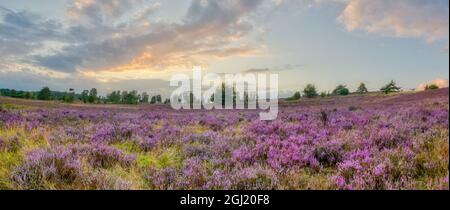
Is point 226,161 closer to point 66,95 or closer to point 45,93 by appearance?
point 45,93

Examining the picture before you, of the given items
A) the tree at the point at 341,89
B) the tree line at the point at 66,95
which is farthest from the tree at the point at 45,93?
the tree at the point at 341,89

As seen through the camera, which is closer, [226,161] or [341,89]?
A: [226,161]

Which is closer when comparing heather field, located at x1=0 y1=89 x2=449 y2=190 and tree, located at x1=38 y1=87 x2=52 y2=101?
heather field, located at x1=0 y1=89 x2=449 y2=190

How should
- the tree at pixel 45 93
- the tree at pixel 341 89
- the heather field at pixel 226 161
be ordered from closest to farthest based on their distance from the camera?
the heather field at pixel 226 161
the tree at pixel 45 93
the tree at pixel 341 89

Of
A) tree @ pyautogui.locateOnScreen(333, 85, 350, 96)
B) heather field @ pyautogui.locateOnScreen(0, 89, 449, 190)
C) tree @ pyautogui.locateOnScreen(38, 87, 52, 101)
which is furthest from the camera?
tree @ pyautogui.locateOnScreen(333, 85, 350, 96)

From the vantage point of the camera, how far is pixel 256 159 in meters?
5.09

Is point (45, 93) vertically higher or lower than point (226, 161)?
higher

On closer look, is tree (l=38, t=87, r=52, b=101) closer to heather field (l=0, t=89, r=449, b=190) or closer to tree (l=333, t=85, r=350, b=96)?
heather field (l=0, t=89, r=449, b=190)

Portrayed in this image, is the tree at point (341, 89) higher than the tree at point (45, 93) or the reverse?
higher

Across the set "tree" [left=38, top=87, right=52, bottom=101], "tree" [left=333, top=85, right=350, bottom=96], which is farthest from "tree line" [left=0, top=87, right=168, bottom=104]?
"tree" [left=333, top=85, right=350, bottom=96]

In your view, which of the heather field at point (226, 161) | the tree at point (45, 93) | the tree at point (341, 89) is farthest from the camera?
the tree at point (341, 89)

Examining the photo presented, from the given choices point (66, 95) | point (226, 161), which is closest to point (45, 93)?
point (66, 95)

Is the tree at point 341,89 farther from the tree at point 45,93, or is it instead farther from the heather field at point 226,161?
the tree at point 45,93
